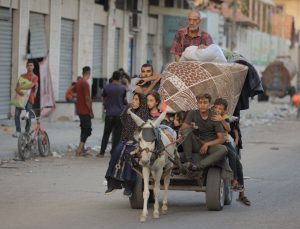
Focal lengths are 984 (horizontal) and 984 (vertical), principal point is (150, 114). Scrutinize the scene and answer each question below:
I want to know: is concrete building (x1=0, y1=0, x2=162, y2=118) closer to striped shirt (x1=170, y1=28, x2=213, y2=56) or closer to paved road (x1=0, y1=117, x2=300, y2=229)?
paved road (x1=0, y1=117, x2=300, y2=229)

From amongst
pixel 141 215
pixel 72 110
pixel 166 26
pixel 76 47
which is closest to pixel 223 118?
pixel 141 215

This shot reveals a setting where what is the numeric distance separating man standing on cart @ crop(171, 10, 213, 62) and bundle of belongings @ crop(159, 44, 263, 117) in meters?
0.36

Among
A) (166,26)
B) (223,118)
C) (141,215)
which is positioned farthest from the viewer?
(166,26)

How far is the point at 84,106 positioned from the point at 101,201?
7.37 m

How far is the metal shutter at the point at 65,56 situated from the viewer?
104 ft

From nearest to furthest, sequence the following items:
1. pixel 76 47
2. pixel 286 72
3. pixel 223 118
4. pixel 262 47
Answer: pixel 223 118 < pixel 76 47 < pixel 286 72 < pixel 262 47

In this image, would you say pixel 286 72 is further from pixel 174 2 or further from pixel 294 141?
pixel 294 141

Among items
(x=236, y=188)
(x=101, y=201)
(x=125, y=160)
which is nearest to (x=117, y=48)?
(x=101, y=201)

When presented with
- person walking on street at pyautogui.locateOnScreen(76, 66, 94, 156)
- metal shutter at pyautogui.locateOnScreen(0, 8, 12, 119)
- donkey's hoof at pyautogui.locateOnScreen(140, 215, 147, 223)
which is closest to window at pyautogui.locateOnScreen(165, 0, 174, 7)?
metal shutter at pyautogui.locateOnScreen(0, 8, 12, 119)

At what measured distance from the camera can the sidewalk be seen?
65.5ft

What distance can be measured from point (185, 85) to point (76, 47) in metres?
20.2

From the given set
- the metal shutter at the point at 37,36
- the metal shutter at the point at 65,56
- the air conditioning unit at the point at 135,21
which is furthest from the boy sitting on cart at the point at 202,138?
the air conditioning unit at the point at 135,21

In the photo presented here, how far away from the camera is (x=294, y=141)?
2673 cm

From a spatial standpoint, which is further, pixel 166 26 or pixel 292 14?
pixel 292 14
